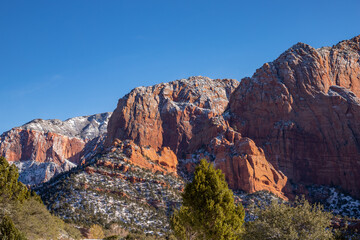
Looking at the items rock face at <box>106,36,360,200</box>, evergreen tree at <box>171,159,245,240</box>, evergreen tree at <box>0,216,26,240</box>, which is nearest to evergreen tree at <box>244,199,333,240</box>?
evergreen tree at <box>171,159,245,240</box>

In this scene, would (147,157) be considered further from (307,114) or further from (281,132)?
(307,114)

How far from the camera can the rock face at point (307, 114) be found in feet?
407

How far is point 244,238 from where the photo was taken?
27625 mm

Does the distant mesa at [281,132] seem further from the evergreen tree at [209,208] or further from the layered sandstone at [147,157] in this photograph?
the evergreen tree at [209,208]

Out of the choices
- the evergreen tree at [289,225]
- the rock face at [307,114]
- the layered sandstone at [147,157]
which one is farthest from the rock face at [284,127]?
the evergreen tree at [289,225]

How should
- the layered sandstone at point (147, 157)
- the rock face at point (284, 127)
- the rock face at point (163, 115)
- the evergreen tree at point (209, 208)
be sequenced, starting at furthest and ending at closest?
the rock face at point (163, 115)
the rock face at point (284, 127)
the layered sandstone at point (147, 157)
the evergreen tree at point (209, 208)

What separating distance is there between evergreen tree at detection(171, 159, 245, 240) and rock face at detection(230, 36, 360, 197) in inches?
4101

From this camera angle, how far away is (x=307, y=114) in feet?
431

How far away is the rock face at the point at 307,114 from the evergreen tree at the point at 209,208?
10416cm

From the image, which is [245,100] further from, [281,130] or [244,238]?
[244,238]

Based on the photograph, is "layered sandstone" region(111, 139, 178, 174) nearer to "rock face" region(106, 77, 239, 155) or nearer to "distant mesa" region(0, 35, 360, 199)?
"distant mesa" region(0, 35, 360, 199)

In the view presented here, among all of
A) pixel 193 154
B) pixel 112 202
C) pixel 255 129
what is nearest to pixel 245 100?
pixel 255 129

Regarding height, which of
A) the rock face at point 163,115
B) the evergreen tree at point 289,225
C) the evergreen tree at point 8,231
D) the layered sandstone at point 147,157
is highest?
the rock face at point 163,115

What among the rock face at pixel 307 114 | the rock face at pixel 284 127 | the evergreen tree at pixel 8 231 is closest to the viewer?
the evergreen tree at pixel 8 231
